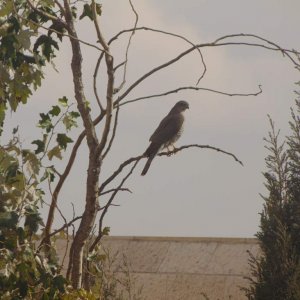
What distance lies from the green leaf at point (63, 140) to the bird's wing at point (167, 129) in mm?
4217

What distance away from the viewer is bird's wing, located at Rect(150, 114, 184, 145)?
33.8 ft

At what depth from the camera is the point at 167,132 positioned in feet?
34.7

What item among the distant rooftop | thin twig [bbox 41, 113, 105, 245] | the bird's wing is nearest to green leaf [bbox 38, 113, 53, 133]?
thin twig [bbox 41, 113, 105, 245]

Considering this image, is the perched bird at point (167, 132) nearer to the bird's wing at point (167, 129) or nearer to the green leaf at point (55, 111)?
the bird's wing at point (167, 129)

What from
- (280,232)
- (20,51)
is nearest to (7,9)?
(20,51)

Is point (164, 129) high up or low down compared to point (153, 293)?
up

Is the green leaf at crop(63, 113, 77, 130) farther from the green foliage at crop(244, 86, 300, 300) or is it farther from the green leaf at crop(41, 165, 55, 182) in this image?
the green foliage at crop(244, 86, 300, 300)

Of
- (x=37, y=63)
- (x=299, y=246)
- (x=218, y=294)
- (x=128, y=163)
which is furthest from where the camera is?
(x=218, y=294)

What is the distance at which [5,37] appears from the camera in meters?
5.46

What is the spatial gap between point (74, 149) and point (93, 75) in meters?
0.53

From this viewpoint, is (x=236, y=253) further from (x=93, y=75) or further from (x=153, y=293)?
(x=93, y=75)

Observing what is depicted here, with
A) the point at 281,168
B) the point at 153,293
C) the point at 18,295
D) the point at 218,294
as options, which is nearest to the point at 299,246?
the point at 281,168

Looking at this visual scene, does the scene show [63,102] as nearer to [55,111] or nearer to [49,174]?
[55,111]

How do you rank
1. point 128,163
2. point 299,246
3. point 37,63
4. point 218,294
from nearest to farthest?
point 128,163, point 37,63, point 299,246, point 218,294
